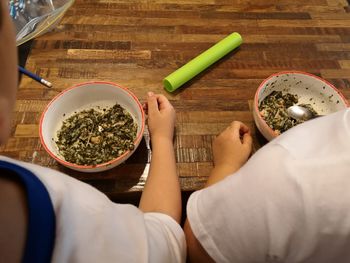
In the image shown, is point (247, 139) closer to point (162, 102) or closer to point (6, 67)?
point (162, 102)

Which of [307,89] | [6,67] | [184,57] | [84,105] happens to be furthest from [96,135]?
[307,89]

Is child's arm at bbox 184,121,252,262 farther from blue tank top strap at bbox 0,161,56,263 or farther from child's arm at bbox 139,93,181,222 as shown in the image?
blue tank top strap at bbox 0,161,56,263

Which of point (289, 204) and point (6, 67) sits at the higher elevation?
point (6, 67)

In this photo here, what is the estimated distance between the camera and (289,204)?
20.3 inches

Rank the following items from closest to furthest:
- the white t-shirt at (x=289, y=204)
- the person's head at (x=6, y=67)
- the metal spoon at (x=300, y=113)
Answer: the person's head at (x=6, y=67), the white t-shirt at (x=289, y=204), the metal spoon at (x=300, y=113)

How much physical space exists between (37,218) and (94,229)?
3.7 inches

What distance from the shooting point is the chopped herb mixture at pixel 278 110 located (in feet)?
2.75

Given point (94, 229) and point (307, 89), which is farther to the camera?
point (307, 89)

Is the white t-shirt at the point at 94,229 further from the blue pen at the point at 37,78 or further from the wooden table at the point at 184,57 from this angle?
the blue pen at the point at 37,78

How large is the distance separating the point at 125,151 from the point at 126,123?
3.8 inches


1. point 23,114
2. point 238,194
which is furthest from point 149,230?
point 23,114

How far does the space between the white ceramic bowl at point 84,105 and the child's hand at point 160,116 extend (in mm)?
41

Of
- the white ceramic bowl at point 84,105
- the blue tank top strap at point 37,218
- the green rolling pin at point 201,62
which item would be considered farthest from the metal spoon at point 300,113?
the blue tank top strap at point 37,218

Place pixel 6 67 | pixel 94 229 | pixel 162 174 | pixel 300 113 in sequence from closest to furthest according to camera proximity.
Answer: pixel 6 67 → pixel 94 229 → pixel 162 174 → pixel 300 113
